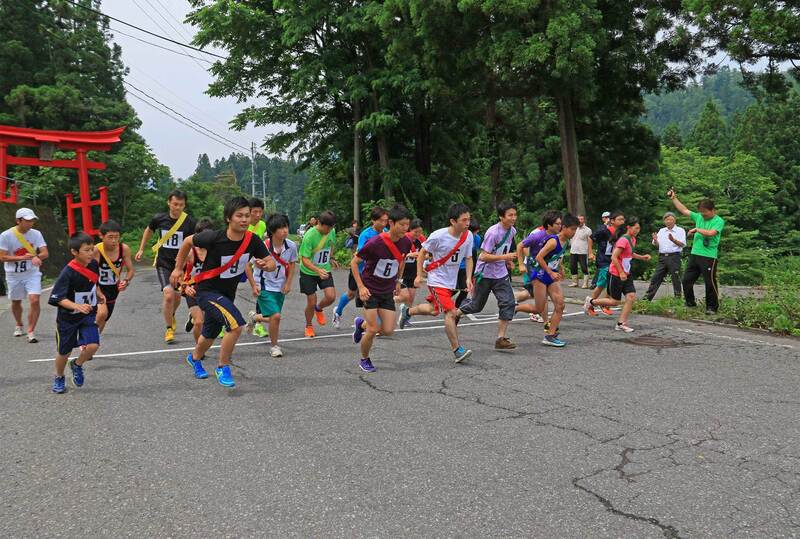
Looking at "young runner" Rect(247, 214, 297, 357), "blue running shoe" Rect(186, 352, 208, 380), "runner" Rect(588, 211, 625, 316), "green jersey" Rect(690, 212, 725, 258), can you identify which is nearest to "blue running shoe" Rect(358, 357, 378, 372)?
"young runner" Rect(247, 214, 297, 357)

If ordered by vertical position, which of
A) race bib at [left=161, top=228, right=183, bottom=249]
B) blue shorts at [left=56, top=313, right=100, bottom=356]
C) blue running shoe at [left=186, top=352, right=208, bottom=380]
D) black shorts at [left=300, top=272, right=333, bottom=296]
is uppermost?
race bib at [left=161, top=228, right=183, bottom=249]

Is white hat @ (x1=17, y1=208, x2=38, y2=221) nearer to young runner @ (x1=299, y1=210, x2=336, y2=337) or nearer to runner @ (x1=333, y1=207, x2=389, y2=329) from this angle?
young runner @ (x1=299, y1=210, x2=336, y2=337)

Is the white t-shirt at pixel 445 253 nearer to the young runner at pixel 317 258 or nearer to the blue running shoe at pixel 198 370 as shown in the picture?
the young runner at pixel 317 258

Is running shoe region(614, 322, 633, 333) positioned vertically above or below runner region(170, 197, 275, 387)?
below

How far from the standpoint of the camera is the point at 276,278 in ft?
24.9

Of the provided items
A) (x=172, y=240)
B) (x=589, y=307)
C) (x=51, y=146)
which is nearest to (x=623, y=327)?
(x=589, y=307)

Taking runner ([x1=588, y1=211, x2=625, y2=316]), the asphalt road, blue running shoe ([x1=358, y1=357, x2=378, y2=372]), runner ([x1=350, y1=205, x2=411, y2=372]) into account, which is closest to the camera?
the asphalt road

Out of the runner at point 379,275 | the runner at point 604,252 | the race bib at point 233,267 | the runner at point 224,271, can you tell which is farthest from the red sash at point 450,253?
the runner at point 604,252

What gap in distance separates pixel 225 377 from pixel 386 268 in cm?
198

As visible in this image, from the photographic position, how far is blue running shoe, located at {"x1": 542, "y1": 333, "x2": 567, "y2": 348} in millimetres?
7797

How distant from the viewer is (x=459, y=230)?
6973 mm

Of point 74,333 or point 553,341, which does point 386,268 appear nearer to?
point 553,341

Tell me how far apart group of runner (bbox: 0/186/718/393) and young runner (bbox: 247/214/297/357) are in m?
0.01

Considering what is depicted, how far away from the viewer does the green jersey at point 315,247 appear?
Answer: 8414 mm
